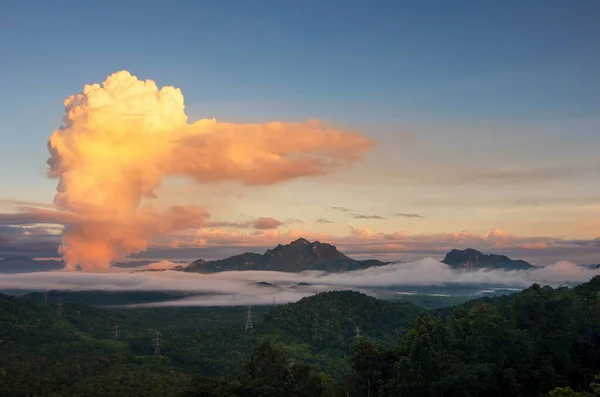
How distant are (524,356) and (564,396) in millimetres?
27690

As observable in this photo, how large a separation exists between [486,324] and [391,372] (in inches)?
572

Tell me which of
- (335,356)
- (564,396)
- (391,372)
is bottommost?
(335,356)

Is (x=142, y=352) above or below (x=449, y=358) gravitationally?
below

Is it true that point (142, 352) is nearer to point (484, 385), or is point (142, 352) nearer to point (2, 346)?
point (2, 346)

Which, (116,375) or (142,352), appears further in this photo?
(142,352)

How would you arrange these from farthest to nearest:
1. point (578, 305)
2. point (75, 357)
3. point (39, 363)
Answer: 1. point (75, 357)
2. point (39, 363)
3. point (578, 305)

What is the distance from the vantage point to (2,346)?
6506 inches

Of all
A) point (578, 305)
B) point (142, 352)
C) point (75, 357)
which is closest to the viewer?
point (578, 305)

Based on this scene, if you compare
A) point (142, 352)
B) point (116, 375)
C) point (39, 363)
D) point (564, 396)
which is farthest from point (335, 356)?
point (564, 396)

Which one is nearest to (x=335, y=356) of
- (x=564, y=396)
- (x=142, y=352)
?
(x=142, y=352)

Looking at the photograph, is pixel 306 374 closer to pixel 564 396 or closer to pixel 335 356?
pixel 564 396

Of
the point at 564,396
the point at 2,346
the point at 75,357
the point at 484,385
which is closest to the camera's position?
the point at 564,396

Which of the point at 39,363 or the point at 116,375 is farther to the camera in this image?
the point at 39,363

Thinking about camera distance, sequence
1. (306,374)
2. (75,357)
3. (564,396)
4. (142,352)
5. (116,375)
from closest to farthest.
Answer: (564,396)
(306,374)
(116,375)
(75,357)
(142,352)
